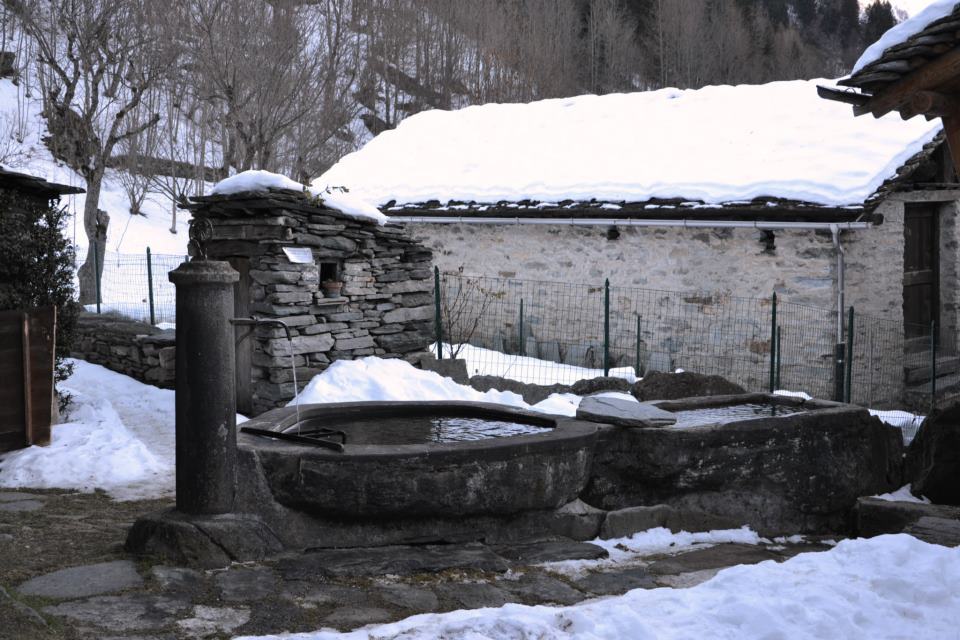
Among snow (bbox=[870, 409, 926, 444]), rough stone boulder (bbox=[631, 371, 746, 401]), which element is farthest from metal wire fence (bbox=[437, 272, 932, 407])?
rough stone boulder (bbox=[631, 371, 746, 401])

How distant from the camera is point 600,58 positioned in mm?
38000

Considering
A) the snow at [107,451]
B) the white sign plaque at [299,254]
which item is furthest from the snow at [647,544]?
the white sign plaque at [299,254]

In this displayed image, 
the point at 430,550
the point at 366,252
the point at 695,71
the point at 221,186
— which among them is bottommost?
the point at 430,550

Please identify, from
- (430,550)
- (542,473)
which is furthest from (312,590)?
(542,473)

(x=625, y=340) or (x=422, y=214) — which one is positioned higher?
(x=422, y=214)

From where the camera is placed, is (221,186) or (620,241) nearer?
(221,186)

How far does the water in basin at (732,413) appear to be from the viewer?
22.9 ft

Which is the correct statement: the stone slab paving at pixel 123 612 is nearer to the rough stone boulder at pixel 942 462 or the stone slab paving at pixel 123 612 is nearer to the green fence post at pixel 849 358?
the rough stone boulder at pixel 942 462

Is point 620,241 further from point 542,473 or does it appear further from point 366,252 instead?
point 542,473

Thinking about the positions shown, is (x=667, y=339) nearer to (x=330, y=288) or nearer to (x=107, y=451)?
(x=330, y=288)

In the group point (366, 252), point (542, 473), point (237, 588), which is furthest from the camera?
point (366, 252)

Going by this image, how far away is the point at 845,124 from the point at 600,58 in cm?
2605

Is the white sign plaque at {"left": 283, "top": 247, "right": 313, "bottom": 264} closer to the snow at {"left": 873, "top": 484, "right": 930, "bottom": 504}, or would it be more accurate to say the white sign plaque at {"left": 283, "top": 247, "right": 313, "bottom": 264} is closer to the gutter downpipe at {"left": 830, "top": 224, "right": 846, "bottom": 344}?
the snow at {"left": 873, "top": 484, "right": 930, "bottom": 504}

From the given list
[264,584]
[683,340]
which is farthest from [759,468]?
[683,340]
